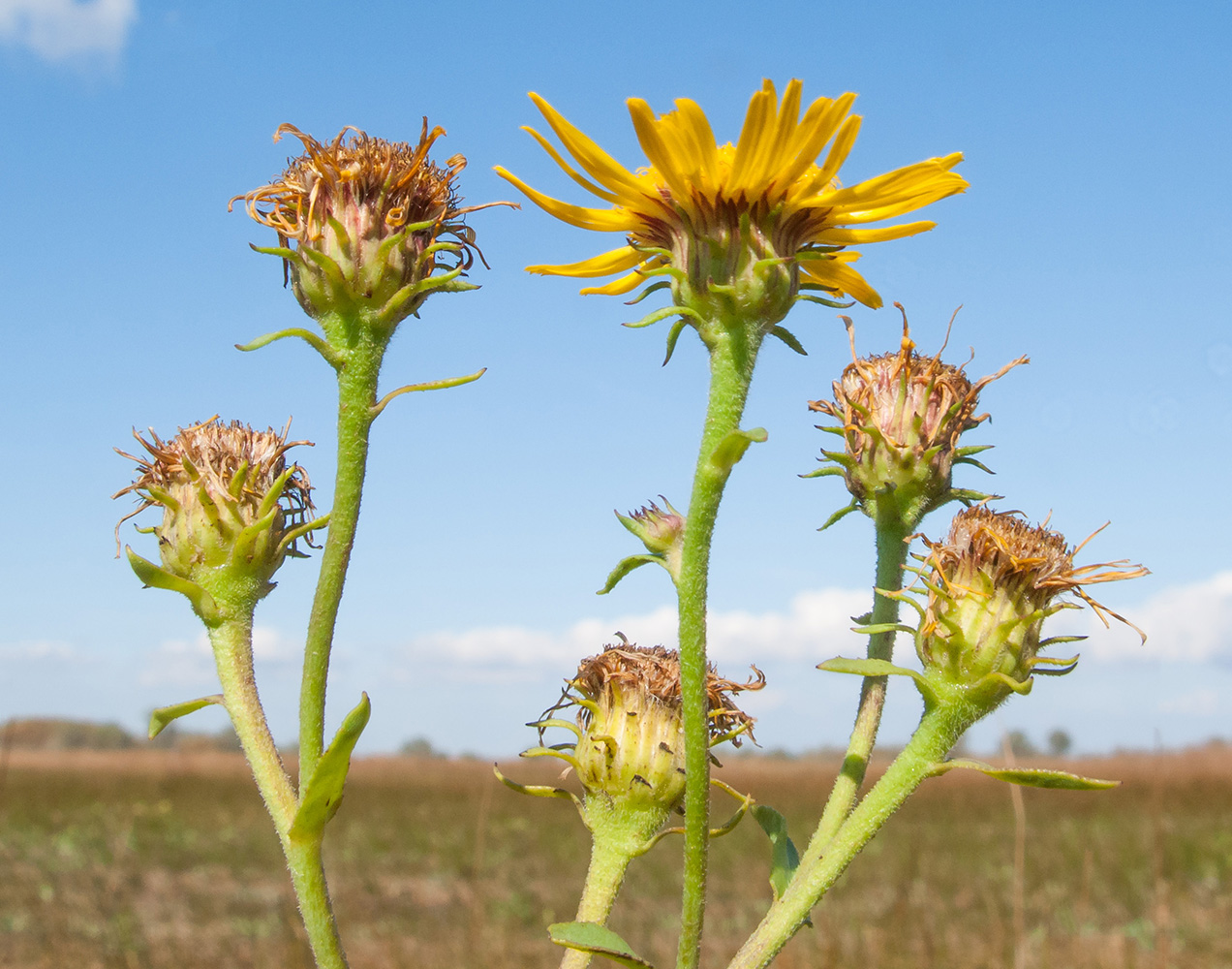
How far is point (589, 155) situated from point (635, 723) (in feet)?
4.80

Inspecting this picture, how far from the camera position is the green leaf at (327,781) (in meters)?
2.14

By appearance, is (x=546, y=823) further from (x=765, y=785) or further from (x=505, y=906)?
(x=765, y=785)

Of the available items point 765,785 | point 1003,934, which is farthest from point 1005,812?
point 1003,934

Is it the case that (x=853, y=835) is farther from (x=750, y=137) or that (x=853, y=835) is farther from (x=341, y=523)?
(x=750, y=137)

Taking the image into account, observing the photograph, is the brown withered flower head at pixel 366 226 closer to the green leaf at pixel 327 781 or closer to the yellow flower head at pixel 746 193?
the yellow flower head at pixel 746 193

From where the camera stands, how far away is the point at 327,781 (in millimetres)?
2207

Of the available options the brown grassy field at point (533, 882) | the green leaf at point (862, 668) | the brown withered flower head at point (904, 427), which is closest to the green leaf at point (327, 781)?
the green leaf at point (862, 668)

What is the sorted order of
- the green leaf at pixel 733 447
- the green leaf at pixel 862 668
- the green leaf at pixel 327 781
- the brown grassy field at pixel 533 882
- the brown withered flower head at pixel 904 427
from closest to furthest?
1. the green leaf at pixel 733 447
2. the green leaf at pixel 327 781
3. the green leaf at pixel 862 668
4. the brown withered flower head at pixel 904 427
5. the brown grassy field at pixel 533 882

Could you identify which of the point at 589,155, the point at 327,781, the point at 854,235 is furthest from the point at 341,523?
the point at 854,235

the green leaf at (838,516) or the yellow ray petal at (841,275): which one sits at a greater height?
the yellow ray petal at (841,275)

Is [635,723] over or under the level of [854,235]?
under

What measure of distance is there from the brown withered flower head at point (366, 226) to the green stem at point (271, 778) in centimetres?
93

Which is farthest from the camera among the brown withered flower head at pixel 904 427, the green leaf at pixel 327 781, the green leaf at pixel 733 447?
the brown withered flower head at pixel 904 427

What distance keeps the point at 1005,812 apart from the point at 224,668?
29.8 metres
